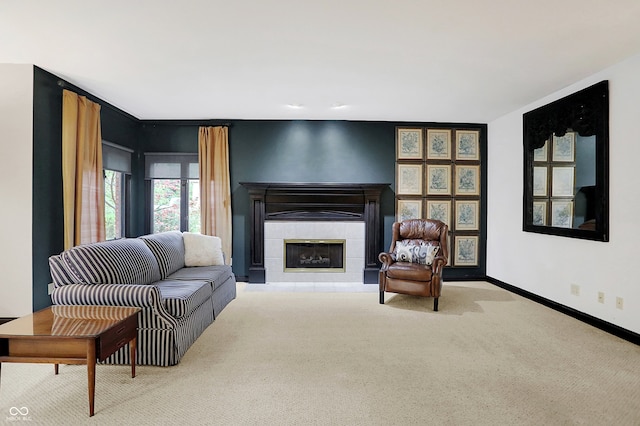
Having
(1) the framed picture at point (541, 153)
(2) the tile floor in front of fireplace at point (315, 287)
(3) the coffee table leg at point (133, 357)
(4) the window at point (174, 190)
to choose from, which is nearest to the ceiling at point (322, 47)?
(1) the framed picture at point (541, 153)

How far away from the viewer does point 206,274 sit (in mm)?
3889

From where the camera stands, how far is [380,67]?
11.5 ft

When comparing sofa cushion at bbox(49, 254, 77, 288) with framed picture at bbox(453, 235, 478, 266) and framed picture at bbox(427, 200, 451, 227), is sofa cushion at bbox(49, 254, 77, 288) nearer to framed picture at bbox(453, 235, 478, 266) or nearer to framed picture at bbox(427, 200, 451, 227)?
framed picture at bbox(427, 200, 451, 227)

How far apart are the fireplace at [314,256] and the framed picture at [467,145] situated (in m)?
2.46

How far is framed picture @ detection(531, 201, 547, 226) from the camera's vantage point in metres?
4.44

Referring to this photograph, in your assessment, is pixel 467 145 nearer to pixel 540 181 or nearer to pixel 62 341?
pixel 540 181

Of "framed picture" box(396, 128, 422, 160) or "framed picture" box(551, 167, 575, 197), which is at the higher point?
"framed picture" box(396, 128, 422, 160)

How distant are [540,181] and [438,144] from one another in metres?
1.72

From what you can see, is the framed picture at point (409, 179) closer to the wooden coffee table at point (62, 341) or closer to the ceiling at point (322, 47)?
the ceiling at point (322, 47)

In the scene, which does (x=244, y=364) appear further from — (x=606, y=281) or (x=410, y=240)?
(x=606, y=281)

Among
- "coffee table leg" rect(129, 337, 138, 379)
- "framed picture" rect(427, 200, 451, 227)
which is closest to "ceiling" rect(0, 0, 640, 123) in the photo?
"framed picture" rect(427, 200, 451, 227)

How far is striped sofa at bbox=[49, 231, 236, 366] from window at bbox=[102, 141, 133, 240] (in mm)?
2102

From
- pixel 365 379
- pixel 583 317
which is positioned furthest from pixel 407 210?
pixel 365 379

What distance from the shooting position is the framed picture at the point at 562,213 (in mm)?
3991
